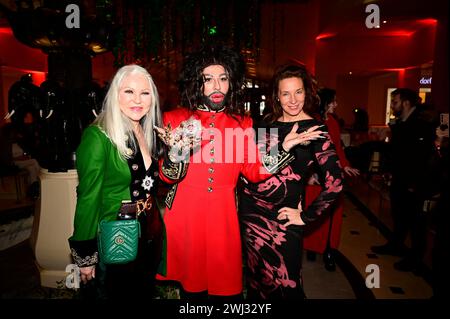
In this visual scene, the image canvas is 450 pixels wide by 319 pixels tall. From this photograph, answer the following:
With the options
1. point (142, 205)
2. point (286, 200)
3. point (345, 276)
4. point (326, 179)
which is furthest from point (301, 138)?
point (345, 276)

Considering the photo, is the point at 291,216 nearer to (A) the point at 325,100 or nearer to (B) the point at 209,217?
(B) the point at 209,217

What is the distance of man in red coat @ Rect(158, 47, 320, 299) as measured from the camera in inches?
74.6

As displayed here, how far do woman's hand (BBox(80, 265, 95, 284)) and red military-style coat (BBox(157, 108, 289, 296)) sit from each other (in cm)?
47

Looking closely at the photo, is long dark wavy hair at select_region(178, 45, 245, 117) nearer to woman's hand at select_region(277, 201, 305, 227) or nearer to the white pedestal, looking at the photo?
woman's hand at select_region(277, 201, 305, 227)

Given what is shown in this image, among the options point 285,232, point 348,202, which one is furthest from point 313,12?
point 285,232

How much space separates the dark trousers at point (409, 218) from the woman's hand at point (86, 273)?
3.37 meters

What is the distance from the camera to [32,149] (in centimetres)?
301

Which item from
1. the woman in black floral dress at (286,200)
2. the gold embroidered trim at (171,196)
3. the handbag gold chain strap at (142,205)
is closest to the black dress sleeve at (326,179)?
the woman in black floral dress at (286,200)

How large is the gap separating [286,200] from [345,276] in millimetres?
1986

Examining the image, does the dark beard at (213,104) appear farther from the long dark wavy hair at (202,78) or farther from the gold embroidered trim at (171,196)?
the gold embroidered trim at (171,196)

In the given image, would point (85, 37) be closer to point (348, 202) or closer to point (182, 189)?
point (182, 189)

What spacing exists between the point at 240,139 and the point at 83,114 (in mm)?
1664

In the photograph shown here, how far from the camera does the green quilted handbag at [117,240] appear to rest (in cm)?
161

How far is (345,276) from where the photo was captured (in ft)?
11.6
